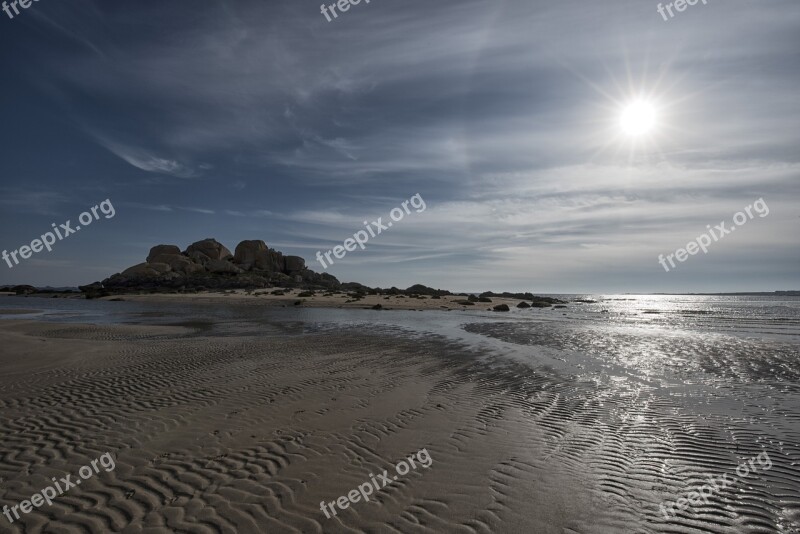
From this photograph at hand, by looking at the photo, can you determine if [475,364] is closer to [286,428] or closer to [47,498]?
[286,428]

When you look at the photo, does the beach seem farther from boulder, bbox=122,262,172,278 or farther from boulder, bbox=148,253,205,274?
boulder, bbox=148,253,205,274

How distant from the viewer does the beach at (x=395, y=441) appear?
5.19m

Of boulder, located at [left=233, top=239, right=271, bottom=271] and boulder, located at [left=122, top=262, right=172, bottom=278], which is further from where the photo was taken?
boulder, located at [left=233, top=239, right=271, bottom=271]

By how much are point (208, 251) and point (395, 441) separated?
111 metres

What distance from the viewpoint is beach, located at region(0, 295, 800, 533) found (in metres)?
5.19

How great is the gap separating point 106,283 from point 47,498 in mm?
105725

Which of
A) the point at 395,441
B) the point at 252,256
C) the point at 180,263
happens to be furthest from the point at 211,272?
the point at 395,441

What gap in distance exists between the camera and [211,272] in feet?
291

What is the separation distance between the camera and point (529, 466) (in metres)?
6.68

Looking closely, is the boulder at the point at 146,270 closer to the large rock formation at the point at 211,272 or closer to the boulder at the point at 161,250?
the large rock formation at the point at 211,272

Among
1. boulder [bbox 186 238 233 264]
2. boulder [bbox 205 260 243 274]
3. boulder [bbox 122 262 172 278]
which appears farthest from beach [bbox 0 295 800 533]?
boulder [bbox 186 238 233 264]

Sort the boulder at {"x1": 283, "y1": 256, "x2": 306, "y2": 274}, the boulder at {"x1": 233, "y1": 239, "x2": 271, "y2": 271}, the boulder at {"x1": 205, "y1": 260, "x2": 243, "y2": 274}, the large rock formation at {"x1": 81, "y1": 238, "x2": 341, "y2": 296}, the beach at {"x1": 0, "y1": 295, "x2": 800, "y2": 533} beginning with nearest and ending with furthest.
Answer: the beach at {"x1": 0, "y1": 295, "x2": 800, "y2": 533} → the large rock formation at {"x1": 81, "y1": 238, "x2": 341, "y2": 296} → the boulder at {"x1": 205, "y1": 260, "x2": 243, "y2": 274} → the boulder at {"x1": 233, "y1": 239, "x2": 271, "y2": 271} → the boulder at {"x1": 283, "y1": 256, "x2": 306, "y2": 274}

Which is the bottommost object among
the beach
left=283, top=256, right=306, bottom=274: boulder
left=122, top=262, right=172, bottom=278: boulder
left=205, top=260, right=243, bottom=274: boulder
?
the beach

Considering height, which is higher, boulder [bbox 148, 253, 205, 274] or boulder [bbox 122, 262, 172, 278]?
boulder [bbox 148, 253, 205, 274]
